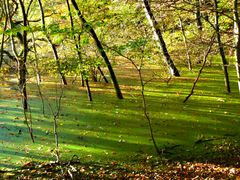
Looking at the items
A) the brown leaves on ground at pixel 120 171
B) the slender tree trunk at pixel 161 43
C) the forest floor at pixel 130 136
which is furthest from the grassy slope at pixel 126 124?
the slender tree trunk at pixel 161 43

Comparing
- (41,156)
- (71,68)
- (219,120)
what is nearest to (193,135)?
(219,120)

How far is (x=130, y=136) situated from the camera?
1159 centimetres

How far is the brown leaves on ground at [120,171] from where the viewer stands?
8.41 metres

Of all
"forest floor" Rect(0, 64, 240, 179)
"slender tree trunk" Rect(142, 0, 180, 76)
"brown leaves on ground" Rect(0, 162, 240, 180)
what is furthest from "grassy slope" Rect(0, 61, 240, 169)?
"slender tree trunk" Rect(142, 0, 180, 76)

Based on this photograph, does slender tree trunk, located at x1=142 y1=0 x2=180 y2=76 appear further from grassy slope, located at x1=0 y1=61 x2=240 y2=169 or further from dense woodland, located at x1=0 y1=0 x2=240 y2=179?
grassy slope, located at x1=0 y1=61 x2=240 y2=169

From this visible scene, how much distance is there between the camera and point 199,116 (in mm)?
12961

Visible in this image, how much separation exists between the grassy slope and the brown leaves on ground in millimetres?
578

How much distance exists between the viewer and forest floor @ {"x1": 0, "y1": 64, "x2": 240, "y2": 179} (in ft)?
30.3

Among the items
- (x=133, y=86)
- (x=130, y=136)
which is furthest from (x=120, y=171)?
(x=133, y=86)

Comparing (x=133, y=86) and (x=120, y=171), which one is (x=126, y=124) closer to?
(x=120, y=171)

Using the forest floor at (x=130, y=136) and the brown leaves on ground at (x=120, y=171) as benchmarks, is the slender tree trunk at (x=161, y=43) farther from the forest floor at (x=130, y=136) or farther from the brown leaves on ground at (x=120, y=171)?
the brown leaves on ground at (x=120, y=171)

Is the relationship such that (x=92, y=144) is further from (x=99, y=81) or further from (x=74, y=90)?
(x=99, y=81)

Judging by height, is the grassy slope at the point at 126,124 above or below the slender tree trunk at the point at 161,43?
below

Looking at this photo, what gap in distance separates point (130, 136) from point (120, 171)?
2.54 m
